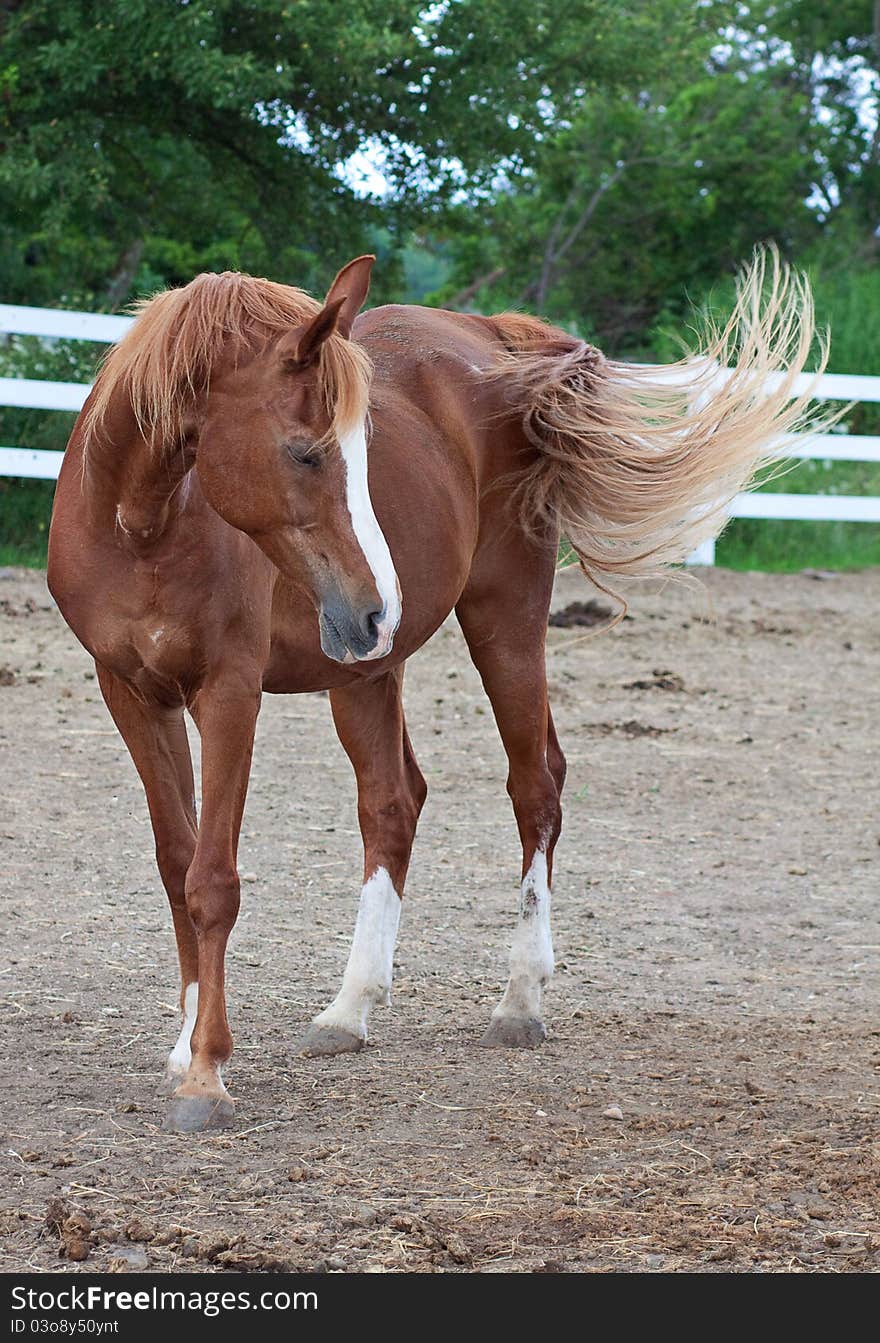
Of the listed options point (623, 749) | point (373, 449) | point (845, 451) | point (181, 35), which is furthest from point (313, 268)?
point (373, 449)

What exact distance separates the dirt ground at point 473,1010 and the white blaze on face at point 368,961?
10 cm

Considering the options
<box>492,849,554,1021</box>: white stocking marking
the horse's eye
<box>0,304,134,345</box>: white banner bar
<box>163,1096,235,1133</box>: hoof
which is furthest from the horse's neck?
<box>0,304,134,345</box>: white banner bar

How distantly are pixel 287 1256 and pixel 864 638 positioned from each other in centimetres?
782

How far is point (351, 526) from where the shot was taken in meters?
2.81

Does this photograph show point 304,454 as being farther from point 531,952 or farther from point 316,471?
point 531,952

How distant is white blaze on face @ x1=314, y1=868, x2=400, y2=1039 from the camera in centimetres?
375

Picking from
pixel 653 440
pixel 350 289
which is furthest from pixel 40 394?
pixel 350 289

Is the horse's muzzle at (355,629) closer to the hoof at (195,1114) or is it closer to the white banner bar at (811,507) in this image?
the hoof at (195,1114)

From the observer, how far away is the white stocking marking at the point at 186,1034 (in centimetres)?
333

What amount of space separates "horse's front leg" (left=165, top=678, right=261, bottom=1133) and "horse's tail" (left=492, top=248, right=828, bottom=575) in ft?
4.36

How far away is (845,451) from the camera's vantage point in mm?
12156

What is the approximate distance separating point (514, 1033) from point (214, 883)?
3.46ft
